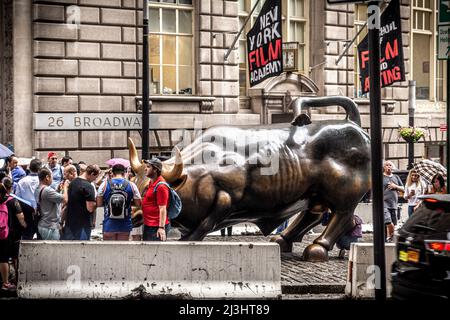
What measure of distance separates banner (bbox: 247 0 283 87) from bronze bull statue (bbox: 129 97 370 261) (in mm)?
6860

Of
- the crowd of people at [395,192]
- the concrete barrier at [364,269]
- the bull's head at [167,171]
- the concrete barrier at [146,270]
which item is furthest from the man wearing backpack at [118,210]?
the crowd of people at [395,192]

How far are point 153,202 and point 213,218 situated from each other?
4.09 ft

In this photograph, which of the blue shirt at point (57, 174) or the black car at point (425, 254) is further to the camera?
the blue shirt at point (57, 174)

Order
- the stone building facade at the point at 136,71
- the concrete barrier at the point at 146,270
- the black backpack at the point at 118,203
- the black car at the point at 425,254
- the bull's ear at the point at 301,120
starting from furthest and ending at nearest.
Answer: the stone building facade at the point at 136,71 < the bull's ear at the point at 301,120 < the black backpack at the point at 118,203 < the concrete barrier at the point at 146,270 < the black car at the point at 425,254

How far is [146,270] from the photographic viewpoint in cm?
1036

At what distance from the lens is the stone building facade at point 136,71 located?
2194cm

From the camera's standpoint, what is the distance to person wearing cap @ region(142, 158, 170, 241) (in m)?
11.4

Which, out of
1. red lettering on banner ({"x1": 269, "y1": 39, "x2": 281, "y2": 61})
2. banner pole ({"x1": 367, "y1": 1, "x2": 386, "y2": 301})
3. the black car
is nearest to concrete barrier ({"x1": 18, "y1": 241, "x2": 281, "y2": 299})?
banner pole ({"x1": 367, "y1": 1, "x2": 386, "y2": 301})

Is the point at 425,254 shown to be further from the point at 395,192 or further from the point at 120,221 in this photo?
the point at 395,192

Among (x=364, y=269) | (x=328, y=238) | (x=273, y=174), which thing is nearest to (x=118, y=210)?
(x=273, y=174)

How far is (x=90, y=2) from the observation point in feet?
74.0

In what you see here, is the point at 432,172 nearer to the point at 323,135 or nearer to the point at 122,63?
the point at 323,135

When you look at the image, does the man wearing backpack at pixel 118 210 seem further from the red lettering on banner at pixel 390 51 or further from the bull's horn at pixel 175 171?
the red lettering on banner at pixel 390 51
